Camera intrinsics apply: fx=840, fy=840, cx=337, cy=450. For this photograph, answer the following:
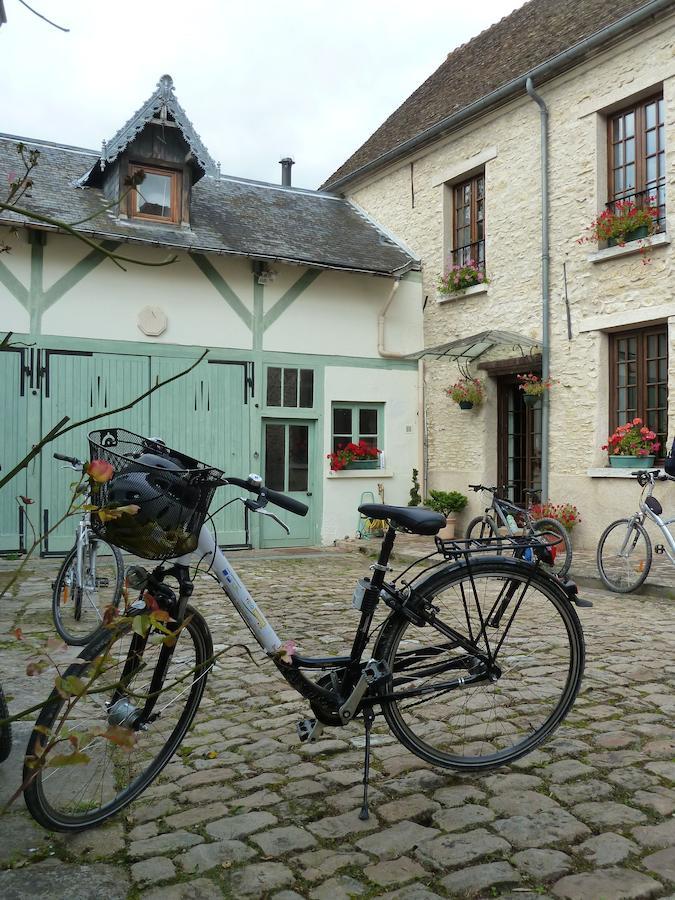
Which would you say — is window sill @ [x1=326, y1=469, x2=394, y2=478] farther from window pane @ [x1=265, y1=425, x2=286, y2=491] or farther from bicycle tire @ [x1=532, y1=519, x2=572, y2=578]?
bicycle tire @ [x1=532, y1=519, x2=572, y2=578]

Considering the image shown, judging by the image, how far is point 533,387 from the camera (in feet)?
34.0

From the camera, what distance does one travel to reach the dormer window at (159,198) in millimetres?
11133

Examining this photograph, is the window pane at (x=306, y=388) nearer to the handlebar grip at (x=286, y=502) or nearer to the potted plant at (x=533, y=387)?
the potted plant at (x=533, y=387)

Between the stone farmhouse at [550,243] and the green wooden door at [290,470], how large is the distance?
1.89 m

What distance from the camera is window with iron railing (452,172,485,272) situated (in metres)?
11.8

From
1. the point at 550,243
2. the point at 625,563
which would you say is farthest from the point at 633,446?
the point at 550,243

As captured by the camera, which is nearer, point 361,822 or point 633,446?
point 361,822

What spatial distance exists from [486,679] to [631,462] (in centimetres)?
701

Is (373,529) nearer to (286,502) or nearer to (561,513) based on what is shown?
(561,513)

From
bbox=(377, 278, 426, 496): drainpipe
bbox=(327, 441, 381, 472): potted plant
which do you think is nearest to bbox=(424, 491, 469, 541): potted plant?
bbox=(377, 278, 426, 496): drainpipe

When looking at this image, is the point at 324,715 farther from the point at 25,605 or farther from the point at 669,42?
the point at 669,42

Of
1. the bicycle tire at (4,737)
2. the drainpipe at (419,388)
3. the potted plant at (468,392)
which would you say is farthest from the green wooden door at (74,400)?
the bicycle tire at (4,737)

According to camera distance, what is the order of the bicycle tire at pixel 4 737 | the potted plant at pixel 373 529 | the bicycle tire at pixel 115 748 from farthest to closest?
the potted plant at pixel 373 529 < the bicycle tire at pixel 4 737 < the bicycle tire at pixel 115 748

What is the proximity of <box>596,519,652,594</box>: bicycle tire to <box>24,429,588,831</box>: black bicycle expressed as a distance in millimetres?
4397
